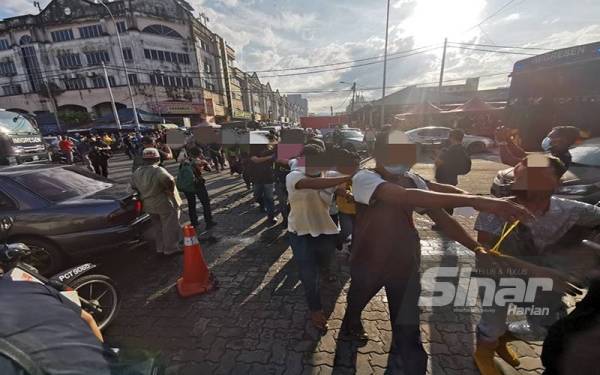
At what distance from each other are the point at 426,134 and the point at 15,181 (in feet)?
51.8

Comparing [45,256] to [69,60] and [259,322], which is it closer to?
[259,322]

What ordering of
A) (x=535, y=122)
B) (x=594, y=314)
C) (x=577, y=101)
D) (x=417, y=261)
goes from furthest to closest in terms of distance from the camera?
(x=535, y=122)
(x=577, y=101)
(x=417, y=261)
(x=594, y=314)

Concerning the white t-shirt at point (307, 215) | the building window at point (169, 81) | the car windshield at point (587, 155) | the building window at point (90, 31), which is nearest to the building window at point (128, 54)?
the building window at point (169, 81)

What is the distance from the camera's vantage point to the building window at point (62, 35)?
31062 millimetres

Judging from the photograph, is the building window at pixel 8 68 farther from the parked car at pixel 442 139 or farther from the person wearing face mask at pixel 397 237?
the person wearing face mask at pixel 397 237

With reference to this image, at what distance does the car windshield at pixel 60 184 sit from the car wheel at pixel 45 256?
0.58 meters

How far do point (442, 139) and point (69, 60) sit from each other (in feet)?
135

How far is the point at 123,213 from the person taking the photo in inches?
154

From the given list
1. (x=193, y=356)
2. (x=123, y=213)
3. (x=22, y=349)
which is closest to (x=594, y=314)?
(x=22, y=349)

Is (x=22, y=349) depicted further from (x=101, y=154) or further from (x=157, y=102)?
(x=157, y=102)

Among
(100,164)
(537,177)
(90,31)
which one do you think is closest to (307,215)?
(537,177)

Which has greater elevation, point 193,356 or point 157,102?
point 157,102

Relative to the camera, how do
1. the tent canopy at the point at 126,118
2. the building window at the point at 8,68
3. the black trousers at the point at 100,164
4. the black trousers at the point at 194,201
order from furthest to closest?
the building window at the point at 8,68
the tent canopy at the point at 126,118
the black trousers at the point at 100,164
the black trousers at the point at 194,201

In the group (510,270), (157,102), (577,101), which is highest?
(157,102)
